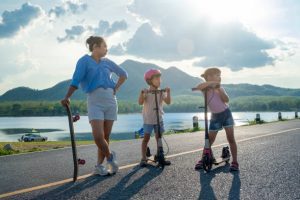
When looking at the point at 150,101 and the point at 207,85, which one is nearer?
the point at 207,85

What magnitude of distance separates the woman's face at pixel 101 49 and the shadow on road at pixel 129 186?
6.06 feet

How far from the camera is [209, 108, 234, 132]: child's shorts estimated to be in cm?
689

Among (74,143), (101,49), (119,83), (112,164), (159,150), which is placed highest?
(101,49)

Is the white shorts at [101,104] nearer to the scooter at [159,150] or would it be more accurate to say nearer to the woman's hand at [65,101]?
the woman's hand at [65,101]

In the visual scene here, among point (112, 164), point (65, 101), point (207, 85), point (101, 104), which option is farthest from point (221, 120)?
point (65, 101)

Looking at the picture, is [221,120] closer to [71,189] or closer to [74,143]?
[74,143]

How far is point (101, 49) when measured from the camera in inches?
245

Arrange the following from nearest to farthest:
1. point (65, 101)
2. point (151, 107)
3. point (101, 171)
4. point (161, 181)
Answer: point (161, 181) < point (65, 101) < point (101, 171) < point (151, 107)

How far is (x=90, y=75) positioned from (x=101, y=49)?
16.9 inches

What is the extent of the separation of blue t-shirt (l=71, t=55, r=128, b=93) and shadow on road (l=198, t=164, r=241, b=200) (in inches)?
75.2

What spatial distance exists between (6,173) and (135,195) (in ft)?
10.0

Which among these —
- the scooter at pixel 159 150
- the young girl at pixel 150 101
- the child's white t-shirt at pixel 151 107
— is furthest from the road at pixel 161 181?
the child's white t-shirt at pixel 151 107

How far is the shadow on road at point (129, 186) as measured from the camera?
4801 millimetres

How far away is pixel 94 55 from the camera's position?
6.22 m
